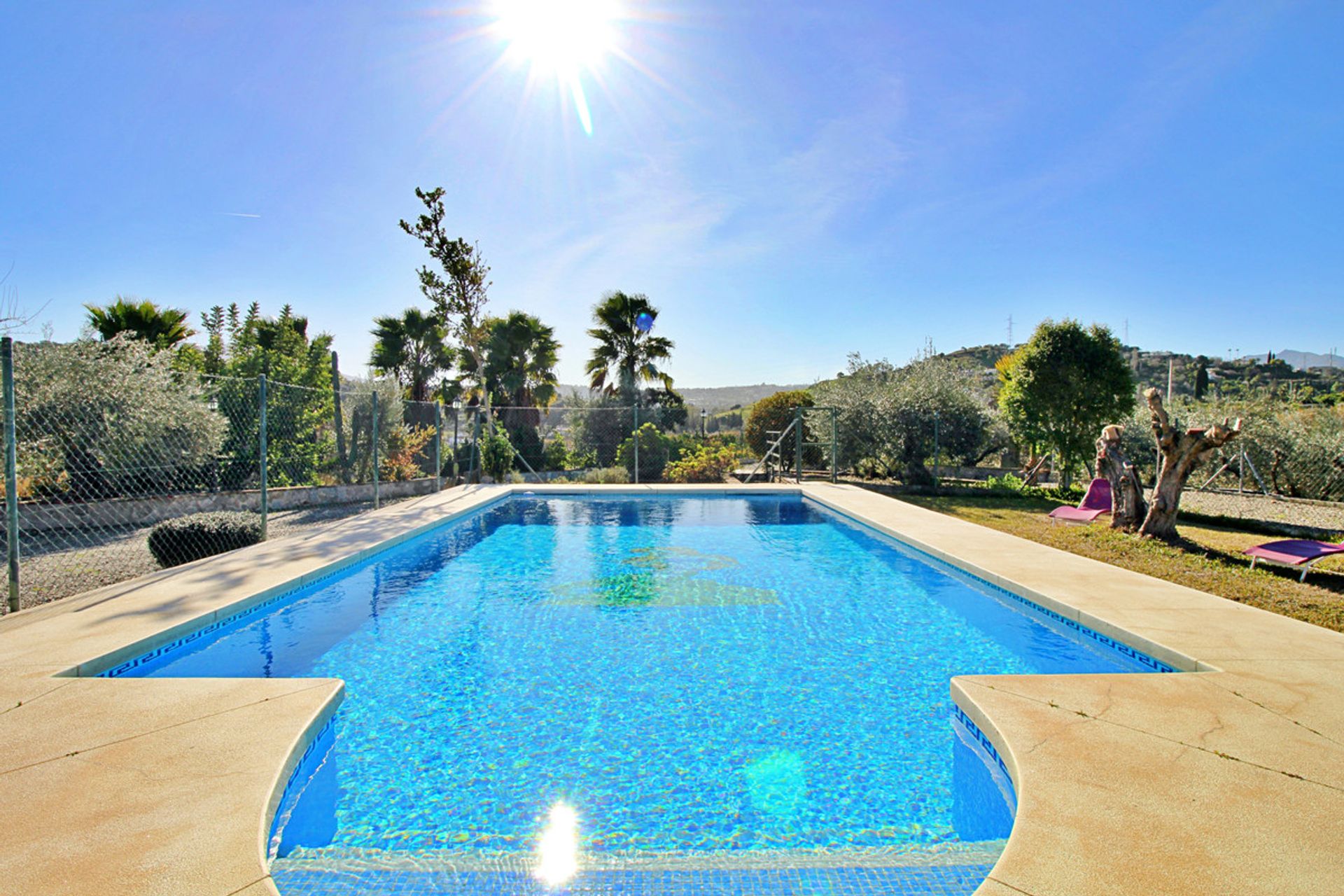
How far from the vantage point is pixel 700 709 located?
10.1 ft

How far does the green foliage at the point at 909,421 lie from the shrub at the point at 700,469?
2.42 m

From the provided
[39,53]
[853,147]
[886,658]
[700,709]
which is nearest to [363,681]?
[700,709]

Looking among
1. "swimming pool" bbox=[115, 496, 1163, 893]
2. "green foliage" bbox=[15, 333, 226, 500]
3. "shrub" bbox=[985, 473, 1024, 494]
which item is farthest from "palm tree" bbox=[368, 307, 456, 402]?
"shrub" bbox=[985, 473, 1024, 494]

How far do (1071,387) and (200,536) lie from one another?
12112mm

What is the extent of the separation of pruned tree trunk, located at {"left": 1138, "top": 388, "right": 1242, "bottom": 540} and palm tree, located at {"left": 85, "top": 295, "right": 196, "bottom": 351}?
47.6 feet

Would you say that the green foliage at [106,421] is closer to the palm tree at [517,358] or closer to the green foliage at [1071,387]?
the palm tree at [517,358]

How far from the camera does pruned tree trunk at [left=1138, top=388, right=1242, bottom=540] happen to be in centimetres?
605

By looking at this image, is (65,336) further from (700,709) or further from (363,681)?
(700,709)

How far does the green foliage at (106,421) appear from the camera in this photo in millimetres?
6848

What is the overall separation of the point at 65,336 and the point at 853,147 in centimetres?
1119

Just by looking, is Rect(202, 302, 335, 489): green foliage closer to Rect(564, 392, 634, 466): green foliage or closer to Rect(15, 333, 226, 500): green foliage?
Rect(15, 333, 226, 500): green foliage

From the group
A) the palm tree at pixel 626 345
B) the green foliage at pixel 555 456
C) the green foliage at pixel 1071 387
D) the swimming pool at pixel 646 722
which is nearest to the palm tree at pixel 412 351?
the palm tree at pixel 626 345

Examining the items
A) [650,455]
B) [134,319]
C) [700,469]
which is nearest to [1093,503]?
[700,469]

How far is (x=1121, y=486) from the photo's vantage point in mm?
6762
